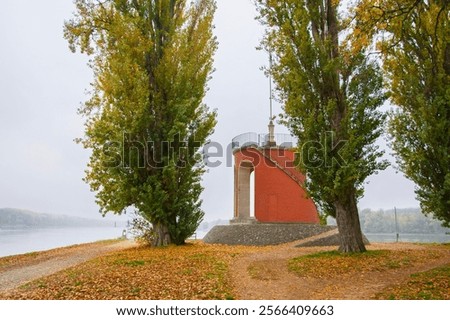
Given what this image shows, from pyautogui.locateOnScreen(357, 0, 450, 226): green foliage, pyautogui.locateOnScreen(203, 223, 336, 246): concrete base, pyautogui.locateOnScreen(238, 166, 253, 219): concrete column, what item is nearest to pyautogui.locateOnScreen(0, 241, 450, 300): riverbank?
pyautogui.locateOnScreen(357, 0, 450, 226): green foliage

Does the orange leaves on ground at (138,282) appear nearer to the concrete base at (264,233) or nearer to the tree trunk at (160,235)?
the tree trunk at (160,235)

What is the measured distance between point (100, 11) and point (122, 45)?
378 cm

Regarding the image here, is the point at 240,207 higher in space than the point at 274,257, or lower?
higher

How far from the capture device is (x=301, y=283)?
9234 mm

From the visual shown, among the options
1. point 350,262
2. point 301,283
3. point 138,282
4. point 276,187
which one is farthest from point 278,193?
point 138,282

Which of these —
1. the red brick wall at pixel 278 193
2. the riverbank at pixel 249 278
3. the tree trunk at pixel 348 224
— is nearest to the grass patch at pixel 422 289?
the riverbank at pixel 249 278

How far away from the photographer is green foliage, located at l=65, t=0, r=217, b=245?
50.3 ft

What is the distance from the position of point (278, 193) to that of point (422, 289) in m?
15.0

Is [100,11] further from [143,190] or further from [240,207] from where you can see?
[240,207]
